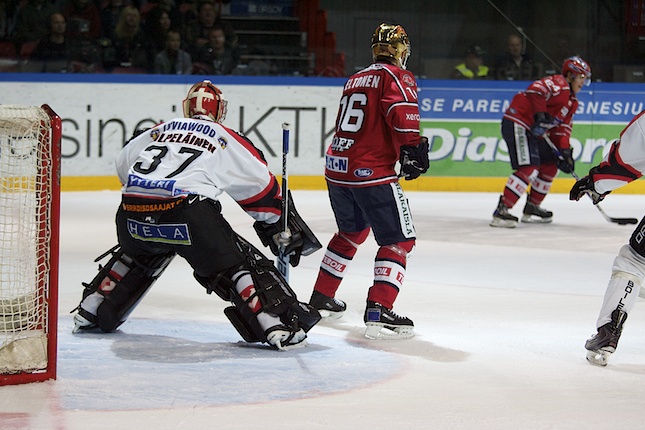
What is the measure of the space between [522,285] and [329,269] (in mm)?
1442

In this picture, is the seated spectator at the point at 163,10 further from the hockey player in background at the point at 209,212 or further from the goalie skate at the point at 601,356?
the goalie skate at the point at 601,356

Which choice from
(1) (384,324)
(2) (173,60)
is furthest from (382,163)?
(2) (173,60)

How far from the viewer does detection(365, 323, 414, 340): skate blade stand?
173 inches

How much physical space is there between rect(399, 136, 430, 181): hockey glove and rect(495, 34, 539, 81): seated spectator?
271 inches

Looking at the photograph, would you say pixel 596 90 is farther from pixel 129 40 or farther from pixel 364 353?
pixel 364 353

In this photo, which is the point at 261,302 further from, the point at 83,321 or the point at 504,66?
the point at 504,66

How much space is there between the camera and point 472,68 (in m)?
11.2

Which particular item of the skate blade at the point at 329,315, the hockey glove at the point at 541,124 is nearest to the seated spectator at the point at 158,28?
the hockey glove at the point at 541,124

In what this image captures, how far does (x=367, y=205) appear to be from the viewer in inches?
179

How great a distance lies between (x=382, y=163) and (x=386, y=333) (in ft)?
2.29

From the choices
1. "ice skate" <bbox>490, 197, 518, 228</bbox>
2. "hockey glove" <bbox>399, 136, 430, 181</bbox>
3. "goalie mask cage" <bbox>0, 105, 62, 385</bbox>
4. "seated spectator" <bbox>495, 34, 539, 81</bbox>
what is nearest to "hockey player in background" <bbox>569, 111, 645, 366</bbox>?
"hockey glove" <bbox>399, 136, 430, 181</bbox>

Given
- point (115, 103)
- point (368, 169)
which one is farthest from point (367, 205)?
point (115, 103)

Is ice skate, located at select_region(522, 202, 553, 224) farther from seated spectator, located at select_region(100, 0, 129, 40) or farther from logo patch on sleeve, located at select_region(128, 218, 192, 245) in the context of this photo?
logo patch on sleeve, located at select_region(128, 218, 192, 245)

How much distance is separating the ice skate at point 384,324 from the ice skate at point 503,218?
4112 mm
